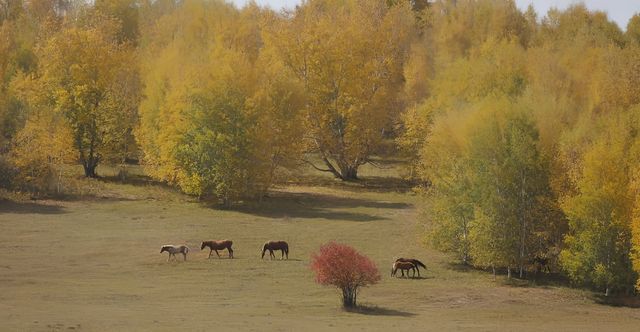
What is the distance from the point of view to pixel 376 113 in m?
95.2

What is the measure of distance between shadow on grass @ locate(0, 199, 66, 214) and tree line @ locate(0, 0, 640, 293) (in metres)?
4.01

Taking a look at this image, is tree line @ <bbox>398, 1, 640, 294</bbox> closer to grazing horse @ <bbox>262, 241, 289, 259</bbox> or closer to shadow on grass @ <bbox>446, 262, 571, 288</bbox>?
shadow on grass @ <bbox>446, 262, 571, 288</bbox>

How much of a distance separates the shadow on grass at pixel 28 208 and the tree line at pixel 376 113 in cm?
401

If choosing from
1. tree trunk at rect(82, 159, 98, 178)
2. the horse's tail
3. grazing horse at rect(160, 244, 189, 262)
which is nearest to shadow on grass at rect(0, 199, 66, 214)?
tree trunk at rect(82, 159, 98, 178)

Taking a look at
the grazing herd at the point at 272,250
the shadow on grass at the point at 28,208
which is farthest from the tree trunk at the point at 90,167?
the grazing herd at the point at 272,250

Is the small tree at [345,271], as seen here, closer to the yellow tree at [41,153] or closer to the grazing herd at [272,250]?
the grazing herd at [272,250]

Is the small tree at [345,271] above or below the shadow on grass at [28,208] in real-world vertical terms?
below

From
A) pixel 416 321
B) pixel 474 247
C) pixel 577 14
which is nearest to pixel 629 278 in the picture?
pixel 474 247

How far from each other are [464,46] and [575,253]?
64859mm

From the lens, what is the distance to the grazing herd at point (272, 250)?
176ft

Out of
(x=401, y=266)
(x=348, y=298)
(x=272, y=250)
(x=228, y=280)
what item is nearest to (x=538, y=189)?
(x=401, y=266)

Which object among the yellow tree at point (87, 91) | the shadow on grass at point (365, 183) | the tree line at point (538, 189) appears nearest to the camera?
the tree line at point (538, 189)

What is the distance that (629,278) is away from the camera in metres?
52.7

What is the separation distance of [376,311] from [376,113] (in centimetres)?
5250
